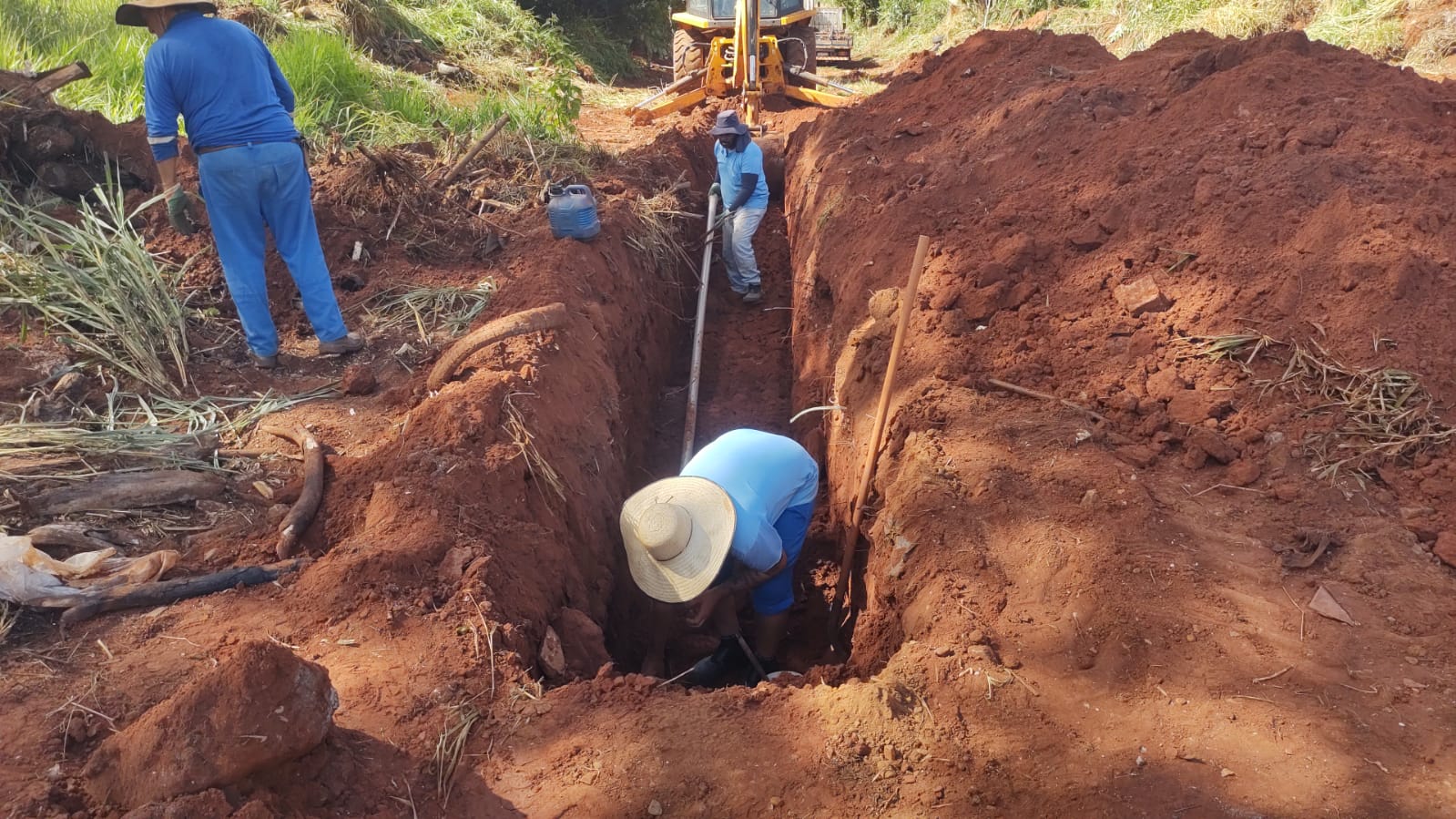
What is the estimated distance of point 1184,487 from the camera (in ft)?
10.3

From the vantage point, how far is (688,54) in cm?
1227

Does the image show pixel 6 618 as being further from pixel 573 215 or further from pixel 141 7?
pixel 573 215

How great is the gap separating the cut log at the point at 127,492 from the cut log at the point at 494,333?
3.71ft

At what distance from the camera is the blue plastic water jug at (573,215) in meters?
5.83

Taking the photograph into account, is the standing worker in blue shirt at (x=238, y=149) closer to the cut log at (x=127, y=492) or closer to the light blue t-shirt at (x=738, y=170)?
the cut log at (x=127, y=492)

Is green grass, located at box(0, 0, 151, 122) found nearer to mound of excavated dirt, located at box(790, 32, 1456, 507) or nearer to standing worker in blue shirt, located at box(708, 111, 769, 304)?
standing worker in blue shirt, located at box(708, 111, 769, 304)

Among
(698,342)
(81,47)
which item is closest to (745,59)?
(698,342)

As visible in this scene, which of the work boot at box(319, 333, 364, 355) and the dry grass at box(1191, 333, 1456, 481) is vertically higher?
the dry grass at box(1191, 333, 1456, 481)

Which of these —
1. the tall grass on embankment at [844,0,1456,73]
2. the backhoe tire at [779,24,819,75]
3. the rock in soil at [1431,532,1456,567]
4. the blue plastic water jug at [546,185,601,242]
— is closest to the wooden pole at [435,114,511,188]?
the blue plastic water jug at [546,185,601,242]

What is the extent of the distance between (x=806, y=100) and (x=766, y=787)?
10516mm

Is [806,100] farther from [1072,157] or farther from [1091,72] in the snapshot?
[1072,157]

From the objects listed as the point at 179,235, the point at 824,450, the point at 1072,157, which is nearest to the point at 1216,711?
the point at 824,450

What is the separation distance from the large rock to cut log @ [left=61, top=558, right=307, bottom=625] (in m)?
0.88

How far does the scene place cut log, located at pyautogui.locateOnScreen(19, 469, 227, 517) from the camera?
10.6 feet
